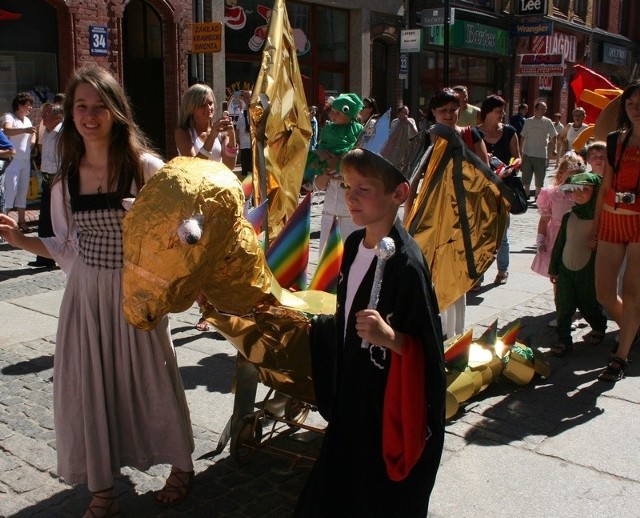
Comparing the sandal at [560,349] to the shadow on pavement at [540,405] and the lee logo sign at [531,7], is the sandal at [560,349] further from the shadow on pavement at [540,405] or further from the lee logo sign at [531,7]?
the lee logo sign at [531,7]

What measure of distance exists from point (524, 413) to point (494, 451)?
1.89 ft

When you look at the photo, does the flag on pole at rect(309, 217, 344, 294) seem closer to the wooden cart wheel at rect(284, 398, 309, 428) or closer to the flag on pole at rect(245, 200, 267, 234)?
the flag on pole at rect(245, 200, 267, 234)

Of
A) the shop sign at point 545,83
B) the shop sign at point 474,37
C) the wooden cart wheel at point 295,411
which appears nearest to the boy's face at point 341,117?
the wooden cart wheel at point 295,411

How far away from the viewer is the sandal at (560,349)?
5.41 m

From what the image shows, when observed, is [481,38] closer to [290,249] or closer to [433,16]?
[433,16]

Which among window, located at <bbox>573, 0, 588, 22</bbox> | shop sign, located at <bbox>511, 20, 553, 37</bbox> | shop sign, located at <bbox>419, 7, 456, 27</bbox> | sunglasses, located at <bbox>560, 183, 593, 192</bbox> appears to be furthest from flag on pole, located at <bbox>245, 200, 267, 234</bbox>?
window, located at <bbox>573, 0, 588, 22</bbox>

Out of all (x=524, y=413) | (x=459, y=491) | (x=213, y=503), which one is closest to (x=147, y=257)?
(x=213, y=503)

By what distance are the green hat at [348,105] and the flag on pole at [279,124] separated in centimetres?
141

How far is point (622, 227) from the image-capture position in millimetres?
4828

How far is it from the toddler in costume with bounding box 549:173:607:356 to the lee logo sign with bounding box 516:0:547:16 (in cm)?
2228

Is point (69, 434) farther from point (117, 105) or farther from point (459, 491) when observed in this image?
point (459, 491)

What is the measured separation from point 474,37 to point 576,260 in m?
19.8

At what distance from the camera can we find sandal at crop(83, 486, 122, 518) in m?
3.16

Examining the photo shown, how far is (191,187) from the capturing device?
2705 millimetres
